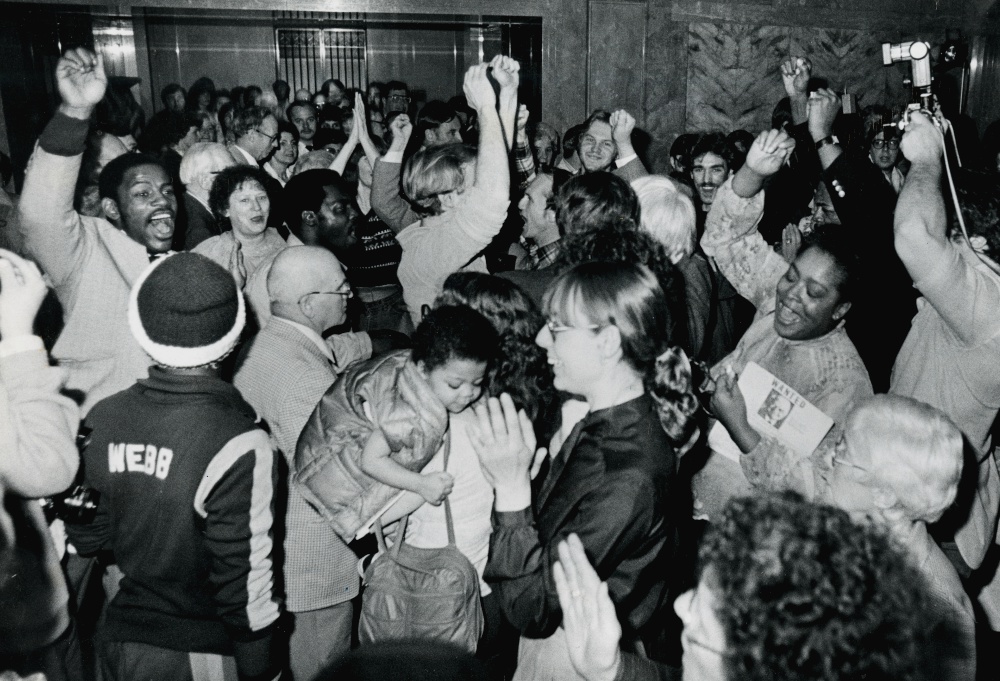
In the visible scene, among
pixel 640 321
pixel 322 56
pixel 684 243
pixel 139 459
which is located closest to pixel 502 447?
pixel 640 321

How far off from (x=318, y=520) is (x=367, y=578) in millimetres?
390

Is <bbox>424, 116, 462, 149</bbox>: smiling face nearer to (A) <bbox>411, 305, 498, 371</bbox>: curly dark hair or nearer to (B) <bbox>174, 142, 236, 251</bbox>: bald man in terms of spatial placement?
(B) <bbox>174, 142, 236, 251</bbox>: bald man

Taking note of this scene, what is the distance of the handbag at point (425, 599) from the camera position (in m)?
2.32

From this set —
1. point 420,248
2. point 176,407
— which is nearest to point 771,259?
point 420,248

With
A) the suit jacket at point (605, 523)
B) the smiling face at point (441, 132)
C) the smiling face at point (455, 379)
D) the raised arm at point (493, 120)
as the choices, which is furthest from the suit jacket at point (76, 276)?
the smiling face at point (441, 132)

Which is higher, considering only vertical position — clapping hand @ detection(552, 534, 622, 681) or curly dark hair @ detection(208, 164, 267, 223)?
curly dark hair @ detection(208, 164, 267, 223)

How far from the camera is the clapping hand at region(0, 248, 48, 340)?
2180 mm

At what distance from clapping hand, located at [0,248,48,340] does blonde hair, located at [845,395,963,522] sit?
2.33 metres

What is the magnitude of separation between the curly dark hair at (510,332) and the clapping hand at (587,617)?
87 cm

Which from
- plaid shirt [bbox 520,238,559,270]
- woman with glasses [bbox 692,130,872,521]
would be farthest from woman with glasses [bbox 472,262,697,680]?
plaid shirt [bbox 520,238,559,270]

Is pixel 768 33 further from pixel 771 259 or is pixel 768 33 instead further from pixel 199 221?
pixel 199 221

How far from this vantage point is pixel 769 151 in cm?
359

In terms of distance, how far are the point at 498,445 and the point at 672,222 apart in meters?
1.87

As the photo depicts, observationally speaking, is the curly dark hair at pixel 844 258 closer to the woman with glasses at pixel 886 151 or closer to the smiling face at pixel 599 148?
the smiling face at pixel 599 148
